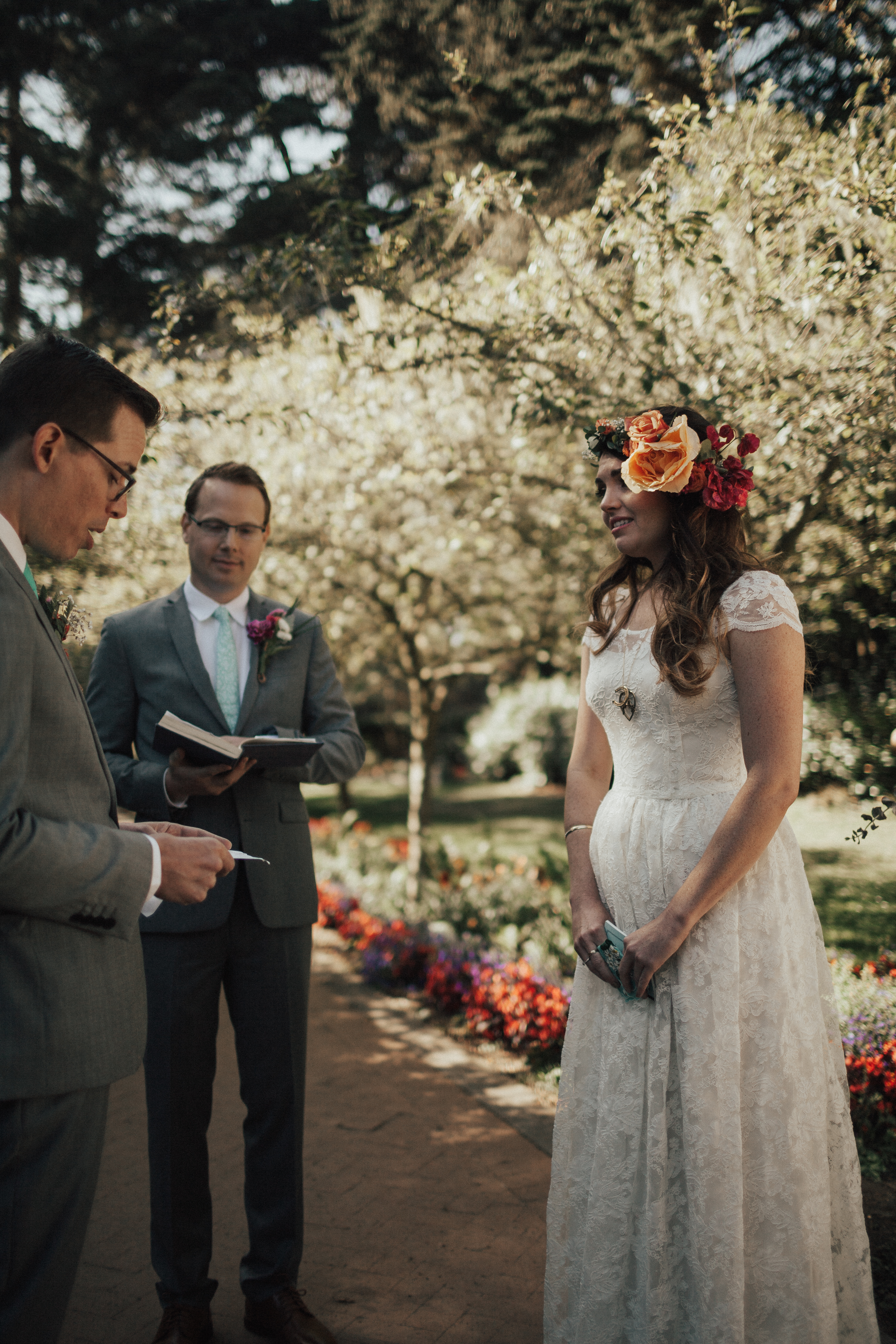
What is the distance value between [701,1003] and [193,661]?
168cm

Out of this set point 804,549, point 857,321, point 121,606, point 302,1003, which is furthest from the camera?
point 121,606

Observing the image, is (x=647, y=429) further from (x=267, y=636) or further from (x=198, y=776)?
(x=198, y=776)

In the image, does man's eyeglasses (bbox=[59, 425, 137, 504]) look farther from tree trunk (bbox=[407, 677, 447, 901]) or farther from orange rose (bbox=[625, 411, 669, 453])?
tree trunk (bbox=[407, 677, 447, 901])

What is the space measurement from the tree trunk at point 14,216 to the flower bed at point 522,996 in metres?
5.88

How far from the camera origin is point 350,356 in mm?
4852

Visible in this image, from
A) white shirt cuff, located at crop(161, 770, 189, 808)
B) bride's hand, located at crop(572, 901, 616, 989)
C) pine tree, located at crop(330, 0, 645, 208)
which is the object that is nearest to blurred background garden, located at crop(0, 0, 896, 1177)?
pine tree, located at crop(330, 0, 645, 208)

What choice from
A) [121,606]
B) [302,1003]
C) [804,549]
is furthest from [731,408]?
[121,606]

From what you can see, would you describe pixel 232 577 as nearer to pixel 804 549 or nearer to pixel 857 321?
pixel 857 321

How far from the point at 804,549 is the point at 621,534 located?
357 centimetres

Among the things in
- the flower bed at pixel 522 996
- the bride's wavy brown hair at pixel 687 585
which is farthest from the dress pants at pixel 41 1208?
the flower bed at pixel 522 996

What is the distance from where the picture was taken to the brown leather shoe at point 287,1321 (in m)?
2.53

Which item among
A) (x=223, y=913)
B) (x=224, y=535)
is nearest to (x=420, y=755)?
(x=224, y=535)

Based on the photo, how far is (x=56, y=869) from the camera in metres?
1.44

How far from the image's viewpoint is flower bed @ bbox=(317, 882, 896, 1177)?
11.5 ft
